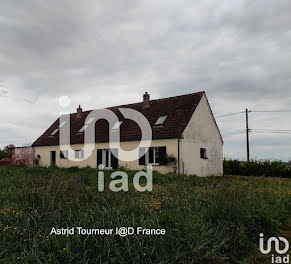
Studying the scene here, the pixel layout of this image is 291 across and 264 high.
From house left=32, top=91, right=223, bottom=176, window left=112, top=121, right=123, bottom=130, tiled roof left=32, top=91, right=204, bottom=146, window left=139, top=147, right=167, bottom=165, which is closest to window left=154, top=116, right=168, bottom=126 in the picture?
house left=32, top=91, right=223, bottom=176

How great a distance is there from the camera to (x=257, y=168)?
909 inches

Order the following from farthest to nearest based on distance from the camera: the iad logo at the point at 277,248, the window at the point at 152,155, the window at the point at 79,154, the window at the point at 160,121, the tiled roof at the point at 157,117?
the window at the point at 79,154
the window at the point at 160,121
the tiled roof at the point at 157,117
the window at the point at 152,155
the iad logo at the point at 277,248

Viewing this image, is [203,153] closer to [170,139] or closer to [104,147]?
[170,139]

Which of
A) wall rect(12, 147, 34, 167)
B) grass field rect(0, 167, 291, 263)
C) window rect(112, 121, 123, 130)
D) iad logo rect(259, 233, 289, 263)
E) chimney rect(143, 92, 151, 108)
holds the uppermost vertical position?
chimney rect(143, 92, 151, 108)

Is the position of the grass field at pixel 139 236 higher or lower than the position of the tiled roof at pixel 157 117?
lower

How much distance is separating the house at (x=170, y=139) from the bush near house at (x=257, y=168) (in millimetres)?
2309

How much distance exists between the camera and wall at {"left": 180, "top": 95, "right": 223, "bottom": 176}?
18.7 metres

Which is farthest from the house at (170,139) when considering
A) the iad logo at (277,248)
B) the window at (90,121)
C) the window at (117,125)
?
the iad logo at (277,248)

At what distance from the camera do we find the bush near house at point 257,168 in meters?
22.1

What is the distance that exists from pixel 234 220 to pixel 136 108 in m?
18.6

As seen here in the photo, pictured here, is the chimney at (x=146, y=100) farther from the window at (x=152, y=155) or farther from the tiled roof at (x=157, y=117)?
the window at (x=152, y=155)

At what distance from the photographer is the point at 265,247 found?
15.6 feet

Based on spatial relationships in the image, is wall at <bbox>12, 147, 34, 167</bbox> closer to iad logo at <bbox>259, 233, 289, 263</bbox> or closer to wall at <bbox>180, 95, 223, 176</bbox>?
wall at <bbox>180, 95, 223, 176</bbox>

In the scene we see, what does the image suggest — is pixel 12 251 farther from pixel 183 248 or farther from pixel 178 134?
pixel 178 134
